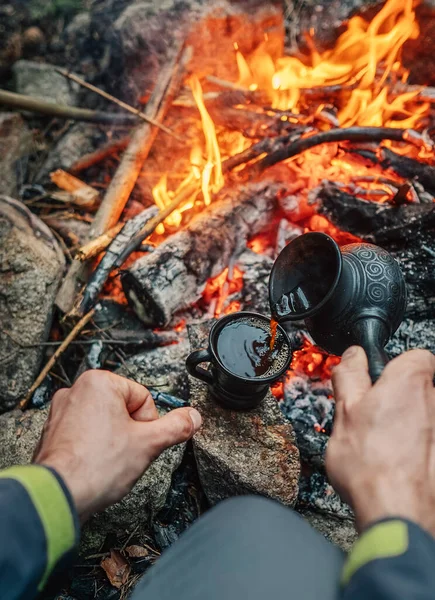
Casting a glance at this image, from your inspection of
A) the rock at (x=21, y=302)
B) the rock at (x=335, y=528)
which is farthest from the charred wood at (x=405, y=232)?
the rock at (x=21, y=302)

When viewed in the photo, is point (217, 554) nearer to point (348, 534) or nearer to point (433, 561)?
point (433, 561)

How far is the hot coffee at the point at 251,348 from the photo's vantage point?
237 cm

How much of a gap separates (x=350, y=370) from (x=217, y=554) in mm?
741

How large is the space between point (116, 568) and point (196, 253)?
2.01 meters

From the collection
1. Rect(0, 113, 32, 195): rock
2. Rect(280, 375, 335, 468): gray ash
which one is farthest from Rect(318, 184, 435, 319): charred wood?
Rect(0, 113, 32, 195): rock

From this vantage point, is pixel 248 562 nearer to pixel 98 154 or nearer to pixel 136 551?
pixel 136 551

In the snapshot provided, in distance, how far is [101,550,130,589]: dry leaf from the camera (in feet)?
7.45

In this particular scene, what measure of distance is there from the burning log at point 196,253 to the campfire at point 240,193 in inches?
0.4

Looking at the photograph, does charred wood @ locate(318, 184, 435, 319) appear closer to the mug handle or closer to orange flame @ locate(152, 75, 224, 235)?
orange flame @ locate(152, 75, 224, 235)

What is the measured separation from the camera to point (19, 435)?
2562 millimetres

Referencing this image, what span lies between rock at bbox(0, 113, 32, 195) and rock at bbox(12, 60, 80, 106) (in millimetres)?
586

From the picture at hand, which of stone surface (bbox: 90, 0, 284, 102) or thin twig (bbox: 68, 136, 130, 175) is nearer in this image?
thin twig (bbox: 68, 136, 130, 175)

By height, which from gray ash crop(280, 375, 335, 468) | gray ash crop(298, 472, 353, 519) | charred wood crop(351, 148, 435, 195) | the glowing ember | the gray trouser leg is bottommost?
gray ash crop(298, 472, 353, 519)

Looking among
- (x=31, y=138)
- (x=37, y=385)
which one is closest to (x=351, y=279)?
(x=37, y=385)
